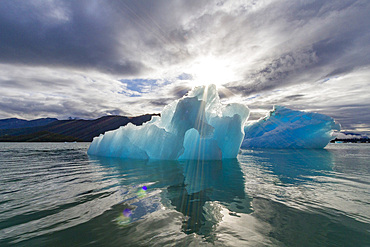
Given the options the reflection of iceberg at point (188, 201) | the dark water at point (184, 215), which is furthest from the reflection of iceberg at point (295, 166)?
the reflection of iceberg at point (188, 201)

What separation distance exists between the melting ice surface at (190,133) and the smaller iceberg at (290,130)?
22.7 metres

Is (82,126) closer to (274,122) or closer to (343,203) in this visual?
(274,122)

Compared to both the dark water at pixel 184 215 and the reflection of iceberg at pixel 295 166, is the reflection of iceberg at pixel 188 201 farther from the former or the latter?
the reflection of iceberg at pixel 295 166

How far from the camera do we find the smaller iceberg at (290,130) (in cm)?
3186

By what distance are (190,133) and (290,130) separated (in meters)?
26.1

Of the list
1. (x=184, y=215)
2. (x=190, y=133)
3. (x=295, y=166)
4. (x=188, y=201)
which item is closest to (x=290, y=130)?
(x=295, y=166)

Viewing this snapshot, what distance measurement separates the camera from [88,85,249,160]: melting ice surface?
13.0 metres

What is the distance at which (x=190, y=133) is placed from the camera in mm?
16047

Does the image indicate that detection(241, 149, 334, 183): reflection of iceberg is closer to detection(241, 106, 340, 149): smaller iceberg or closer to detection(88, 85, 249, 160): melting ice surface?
detection(88, 85, 249, 160): melting ice surface

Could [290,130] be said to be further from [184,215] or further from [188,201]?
[184,215]

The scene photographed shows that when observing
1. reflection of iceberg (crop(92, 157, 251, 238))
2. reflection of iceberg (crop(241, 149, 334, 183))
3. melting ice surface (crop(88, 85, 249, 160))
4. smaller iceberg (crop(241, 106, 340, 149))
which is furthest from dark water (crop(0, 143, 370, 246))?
smaller iceberg (crop(241, 106, 340, 149))

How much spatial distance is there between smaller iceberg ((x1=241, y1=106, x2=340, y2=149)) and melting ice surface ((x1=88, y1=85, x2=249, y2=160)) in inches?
896

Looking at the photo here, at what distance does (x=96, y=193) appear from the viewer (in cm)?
535

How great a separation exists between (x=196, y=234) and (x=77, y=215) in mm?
2626
